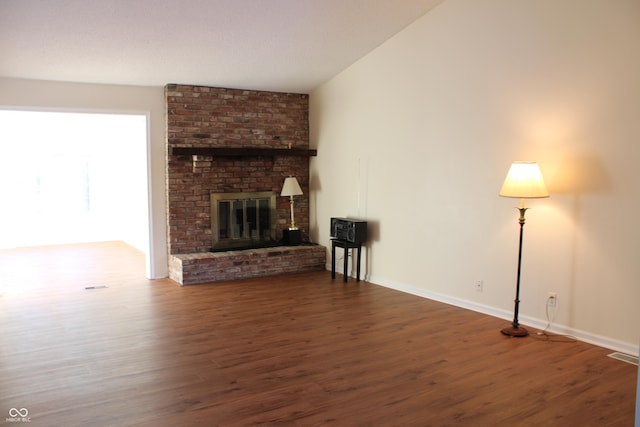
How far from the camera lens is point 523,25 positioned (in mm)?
4418

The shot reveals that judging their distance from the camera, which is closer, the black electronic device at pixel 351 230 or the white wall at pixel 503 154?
the white wall at pixel 503 154

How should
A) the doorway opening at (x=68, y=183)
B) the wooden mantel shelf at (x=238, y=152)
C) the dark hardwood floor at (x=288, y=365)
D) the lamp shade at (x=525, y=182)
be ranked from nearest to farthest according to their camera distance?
the dark hardwood floor at (x=288, y=365) → the lamp shade at (x=525, y=182) → the wooden mantel shelf at (x=238, y=152) → the doorway opening at (x=68, y=183)

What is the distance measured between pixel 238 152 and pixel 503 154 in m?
3.46

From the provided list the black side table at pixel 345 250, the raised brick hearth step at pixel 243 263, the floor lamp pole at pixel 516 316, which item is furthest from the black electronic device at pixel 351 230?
the floor lamp pole at pixel 516 316

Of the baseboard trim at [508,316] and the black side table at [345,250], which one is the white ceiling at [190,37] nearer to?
the black side table at [345,250]

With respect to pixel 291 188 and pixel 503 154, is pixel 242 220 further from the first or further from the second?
pixel 503 154

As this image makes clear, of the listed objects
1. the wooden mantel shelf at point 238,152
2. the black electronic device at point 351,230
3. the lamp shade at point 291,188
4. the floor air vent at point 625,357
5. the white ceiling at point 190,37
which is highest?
the white ceiling at point 190,37

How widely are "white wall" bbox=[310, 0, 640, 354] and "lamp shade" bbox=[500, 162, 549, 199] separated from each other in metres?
0.28

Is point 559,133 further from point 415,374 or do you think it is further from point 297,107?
point 297,107

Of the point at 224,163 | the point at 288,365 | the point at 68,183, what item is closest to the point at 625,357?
the point at 288,365

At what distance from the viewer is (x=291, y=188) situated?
23.0ft

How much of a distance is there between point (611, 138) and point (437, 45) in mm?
2140

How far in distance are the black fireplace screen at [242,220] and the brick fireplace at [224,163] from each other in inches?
3.1

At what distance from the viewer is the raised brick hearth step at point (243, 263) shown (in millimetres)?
6285
